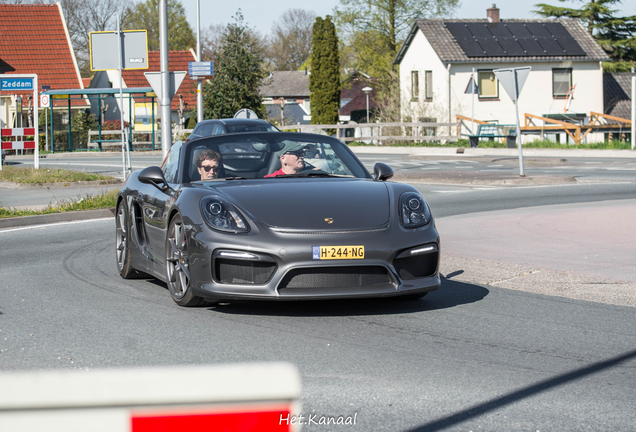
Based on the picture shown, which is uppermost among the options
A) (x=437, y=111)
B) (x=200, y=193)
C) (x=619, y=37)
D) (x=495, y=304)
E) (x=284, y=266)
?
(x=619, y=37)

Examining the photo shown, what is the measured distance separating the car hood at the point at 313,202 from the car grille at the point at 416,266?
31cm

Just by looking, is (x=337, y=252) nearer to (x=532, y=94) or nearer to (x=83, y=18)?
(x=532, y=94)

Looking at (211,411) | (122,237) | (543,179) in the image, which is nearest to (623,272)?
(122,237)

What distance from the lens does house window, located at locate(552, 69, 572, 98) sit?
1954 inches

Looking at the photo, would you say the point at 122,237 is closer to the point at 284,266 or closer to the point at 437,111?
the point at 284,266

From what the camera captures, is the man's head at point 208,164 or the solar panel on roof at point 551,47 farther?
the solar panel on roof at point 551,47

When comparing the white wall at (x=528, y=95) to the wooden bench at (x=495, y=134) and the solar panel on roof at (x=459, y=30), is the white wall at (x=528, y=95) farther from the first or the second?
the wooden bench at (x=495, y=134)

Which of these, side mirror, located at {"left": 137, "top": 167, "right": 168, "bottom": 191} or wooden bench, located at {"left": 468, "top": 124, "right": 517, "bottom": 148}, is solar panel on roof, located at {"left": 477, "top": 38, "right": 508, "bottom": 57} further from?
side mirror, located at {"left": 137, "top": 167, "right": 168, "bottom": 191}

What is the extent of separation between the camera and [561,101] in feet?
163

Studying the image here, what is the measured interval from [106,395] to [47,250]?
28.9 ft

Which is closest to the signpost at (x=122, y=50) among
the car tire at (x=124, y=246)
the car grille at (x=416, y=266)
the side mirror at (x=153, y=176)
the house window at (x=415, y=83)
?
the car tire at (x=124, y=246)

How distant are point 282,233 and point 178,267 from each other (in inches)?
38.6

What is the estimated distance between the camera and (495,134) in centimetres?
3959

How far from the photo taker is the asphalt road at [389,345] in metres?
3.62
